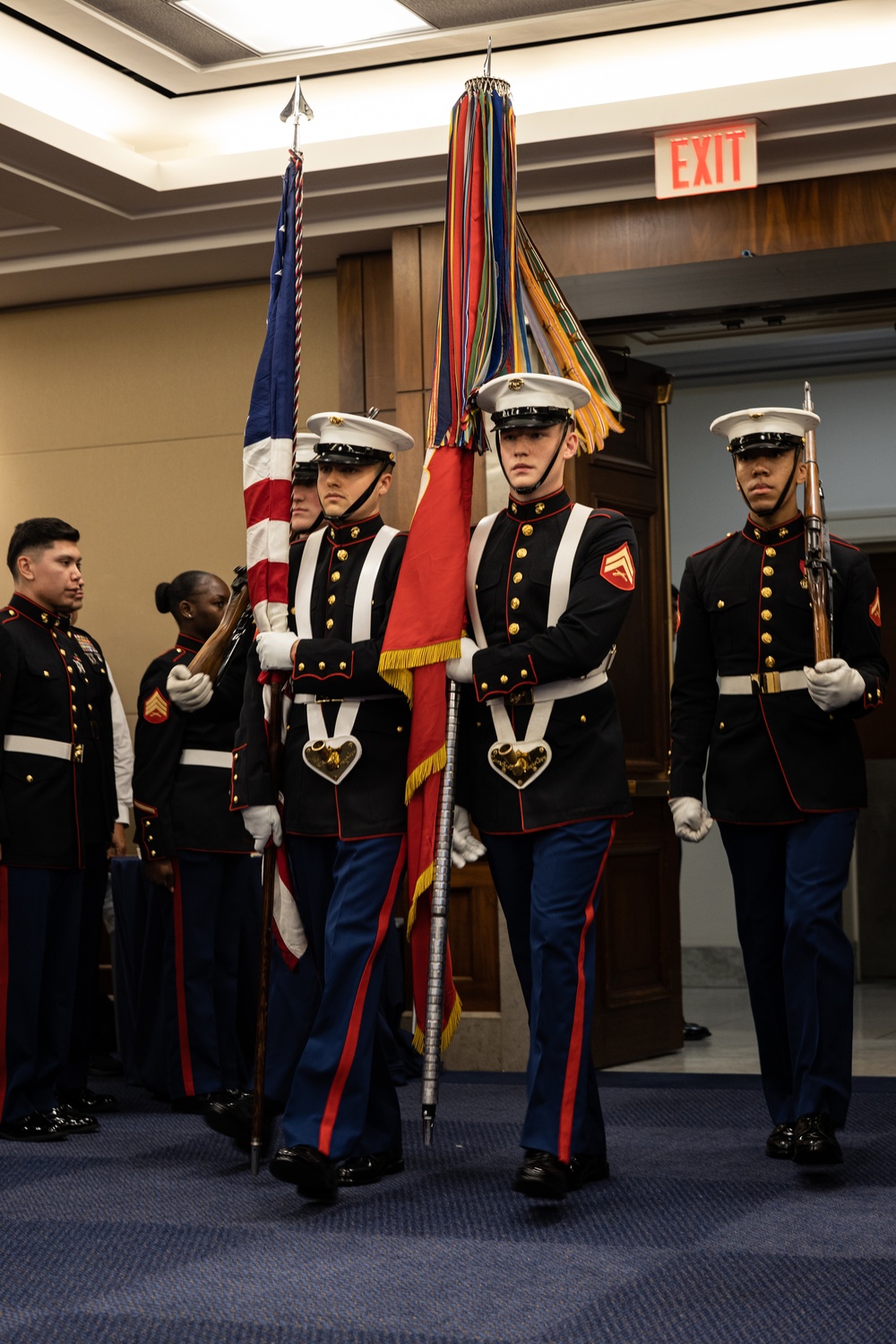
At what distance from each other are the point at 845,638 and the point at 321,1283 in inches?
75.9

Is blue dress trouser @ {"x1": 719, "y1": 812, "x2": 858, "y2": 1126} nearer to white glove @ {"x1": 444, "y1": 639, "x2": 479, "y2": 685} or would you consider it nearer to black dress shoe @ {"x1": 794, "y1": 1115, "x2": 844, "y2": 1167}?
black dress shoe @ {"x1": 794, "y1": 1115, "x2": 844, "y2": 1167}

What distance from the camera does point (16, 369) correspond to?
23.6 ft

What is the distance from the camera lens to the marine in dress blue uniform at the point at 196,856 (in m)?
4.86

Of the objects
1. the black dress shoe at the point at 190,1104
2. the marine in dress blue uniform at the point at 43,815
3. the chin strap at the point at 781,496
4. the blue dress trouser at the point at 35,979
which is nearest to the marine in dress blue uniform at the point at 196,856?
the black dress shoe at the point at 190,1104

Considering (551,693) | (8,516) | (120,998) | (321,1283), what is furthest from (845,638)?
(8,516)

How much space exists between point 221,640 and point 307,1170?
1.71 metres

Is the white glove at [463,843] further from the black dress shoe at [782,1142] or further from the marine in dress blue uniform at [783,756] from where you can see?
the black dress shoe at [782,1142]

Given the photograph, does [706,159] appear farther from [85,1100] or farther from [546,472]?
[85,1100]

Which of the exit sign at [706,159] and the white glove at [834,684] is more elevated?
the exit sign at [706,159]

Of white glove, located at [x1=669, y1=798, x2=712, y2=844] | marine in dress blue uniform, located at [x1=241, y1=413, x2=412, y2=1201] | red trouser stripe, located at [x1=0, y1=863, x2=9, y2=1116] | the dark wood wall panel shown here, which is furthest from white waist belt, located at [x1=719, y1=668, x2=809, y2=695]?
the dark wood wall panel

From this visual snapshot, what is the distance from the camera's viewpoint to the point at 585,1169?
3.69 meters

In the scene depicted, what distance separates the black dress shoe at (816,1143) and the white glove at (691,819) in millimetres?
678

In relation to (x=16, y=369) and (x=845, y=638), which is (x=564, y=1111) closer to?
(x=845, y=638)

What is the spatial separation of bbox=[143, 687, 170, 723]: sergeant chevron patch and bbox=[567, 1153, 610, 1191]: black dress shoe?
1.91m
